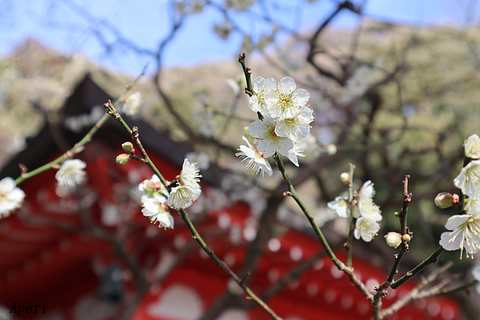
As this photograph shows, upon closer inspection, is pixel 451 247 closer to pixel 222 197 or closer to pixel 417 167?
pixel 222 197

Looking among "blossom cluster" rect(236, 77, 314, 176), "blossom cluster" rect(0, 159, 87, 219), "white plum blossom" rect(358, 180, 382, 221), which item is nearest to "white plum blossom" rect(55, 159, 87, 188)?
"blossom cluster" rect(0, 159, 87, 219)

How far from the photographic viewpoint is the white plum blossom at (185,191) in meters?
0.67

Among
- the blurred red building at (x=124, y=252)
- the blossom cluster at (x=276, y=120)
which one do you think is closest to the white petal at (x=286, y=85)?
the blossom cluster at (x=276, y=120)

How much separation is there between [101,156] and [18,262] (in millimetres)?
1363

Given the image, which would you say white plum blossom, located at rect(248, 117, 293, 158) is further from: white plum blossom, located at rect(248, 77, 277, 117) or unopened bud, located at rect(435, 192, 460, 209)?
unopened bud, located at rect(435, 192, 460, 209)

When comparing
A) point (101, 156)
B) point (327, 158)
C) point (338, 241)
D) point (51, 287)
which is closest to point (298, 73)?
point (327, 158)

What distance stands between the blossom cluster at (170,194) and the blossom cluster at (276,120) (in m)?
0.12

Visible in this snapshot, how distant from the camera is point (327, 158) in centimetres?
207

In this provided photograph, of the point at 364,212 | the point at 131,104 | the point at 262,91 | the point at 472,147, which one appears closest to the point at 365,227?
the point at 364,212

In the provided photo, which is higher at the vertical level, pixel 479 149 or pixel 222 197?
pixel 222 197

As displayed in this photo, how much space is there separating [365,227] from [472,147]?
0.28 meters

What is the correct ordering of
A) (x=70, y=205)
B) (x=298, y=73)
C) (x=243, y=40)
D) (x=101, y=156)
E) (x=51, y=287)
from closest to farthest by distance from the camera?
(x=243, y=40) < (x=101, y=156) < (x=70, y=205) < (x=298, y=73) < (x=51, y=287)

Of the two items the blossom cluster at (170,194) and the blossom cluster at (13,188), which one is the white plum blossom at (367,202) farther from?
the blossom cluster at (13,188)

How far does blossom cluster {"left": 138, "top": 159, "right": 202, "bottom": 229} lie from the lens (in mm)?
679
